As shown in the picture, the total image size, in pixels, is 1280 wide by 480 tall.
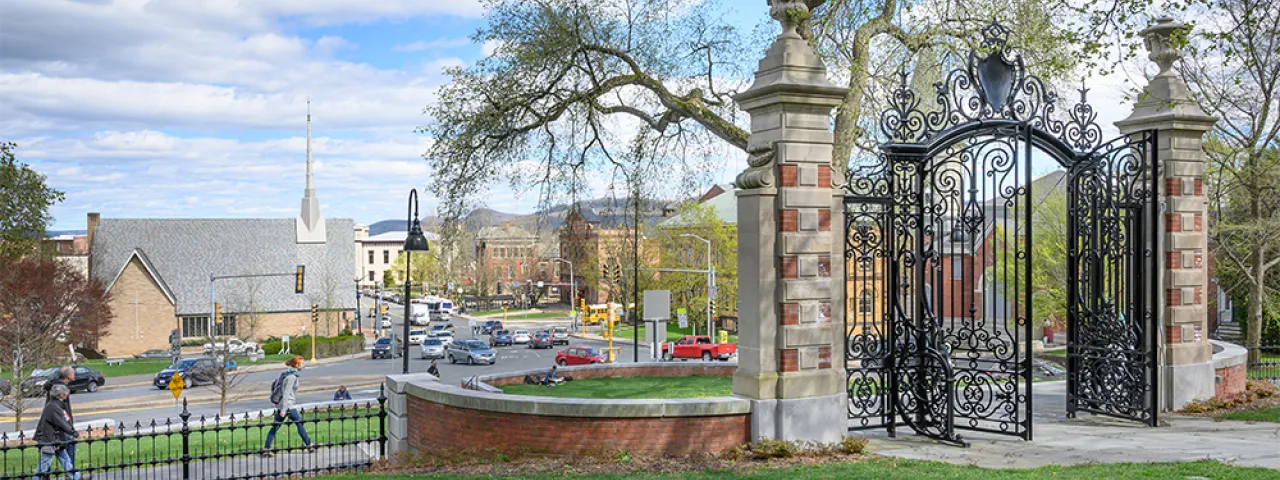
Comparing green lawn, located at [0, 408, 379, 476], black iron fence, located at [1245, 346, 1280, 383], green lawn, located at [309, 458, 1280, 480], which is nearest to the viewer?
green lawn, located at [309, 458, 1280, 480]

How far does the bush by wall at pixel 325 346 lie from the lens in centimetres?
6184

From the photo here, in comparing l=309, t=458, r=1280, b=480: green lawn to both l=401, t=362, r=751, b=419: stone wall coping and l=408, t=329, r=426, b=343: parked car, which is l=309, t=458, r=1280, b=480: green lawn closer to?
l=401, t=362, r=751, b=419: stone wall coping

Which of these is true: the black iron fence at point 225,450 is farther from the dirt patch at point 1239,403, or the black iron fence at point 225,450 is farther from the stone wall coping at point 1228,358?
the stone wall coping at point 1228,358

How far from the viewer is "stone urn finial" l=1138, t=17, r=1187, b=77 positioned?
47.5 feet

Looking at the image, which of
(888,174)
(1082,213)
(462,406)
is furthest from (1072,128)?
(462,406)

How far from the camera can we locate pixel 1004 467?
35.0 feet

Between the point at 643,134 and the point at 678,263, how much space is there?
43.2 metres

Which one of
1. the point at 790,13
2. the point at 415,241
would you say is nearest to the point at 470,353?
the point at 415,241

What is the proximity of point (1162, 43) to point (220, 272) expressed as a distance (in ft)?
232

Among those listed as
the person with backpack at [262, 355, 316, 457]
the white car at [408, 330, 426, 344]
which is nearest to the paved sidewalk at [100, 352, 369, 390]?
the white car at [408, 330, 426, 344]

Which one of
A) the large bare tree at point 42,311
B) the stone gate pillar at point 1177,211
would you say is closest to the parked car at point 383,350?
the large bare tree at point 42,311

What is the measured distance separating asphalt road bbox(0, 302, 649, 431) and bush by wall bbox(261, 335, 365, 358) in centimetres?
275

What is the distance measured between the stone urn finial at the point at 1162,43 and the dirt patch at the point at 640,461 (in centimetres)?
803

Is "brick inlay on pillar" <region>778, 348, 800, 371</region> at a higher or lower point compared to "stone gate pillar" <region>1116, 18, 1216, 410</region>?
lower
